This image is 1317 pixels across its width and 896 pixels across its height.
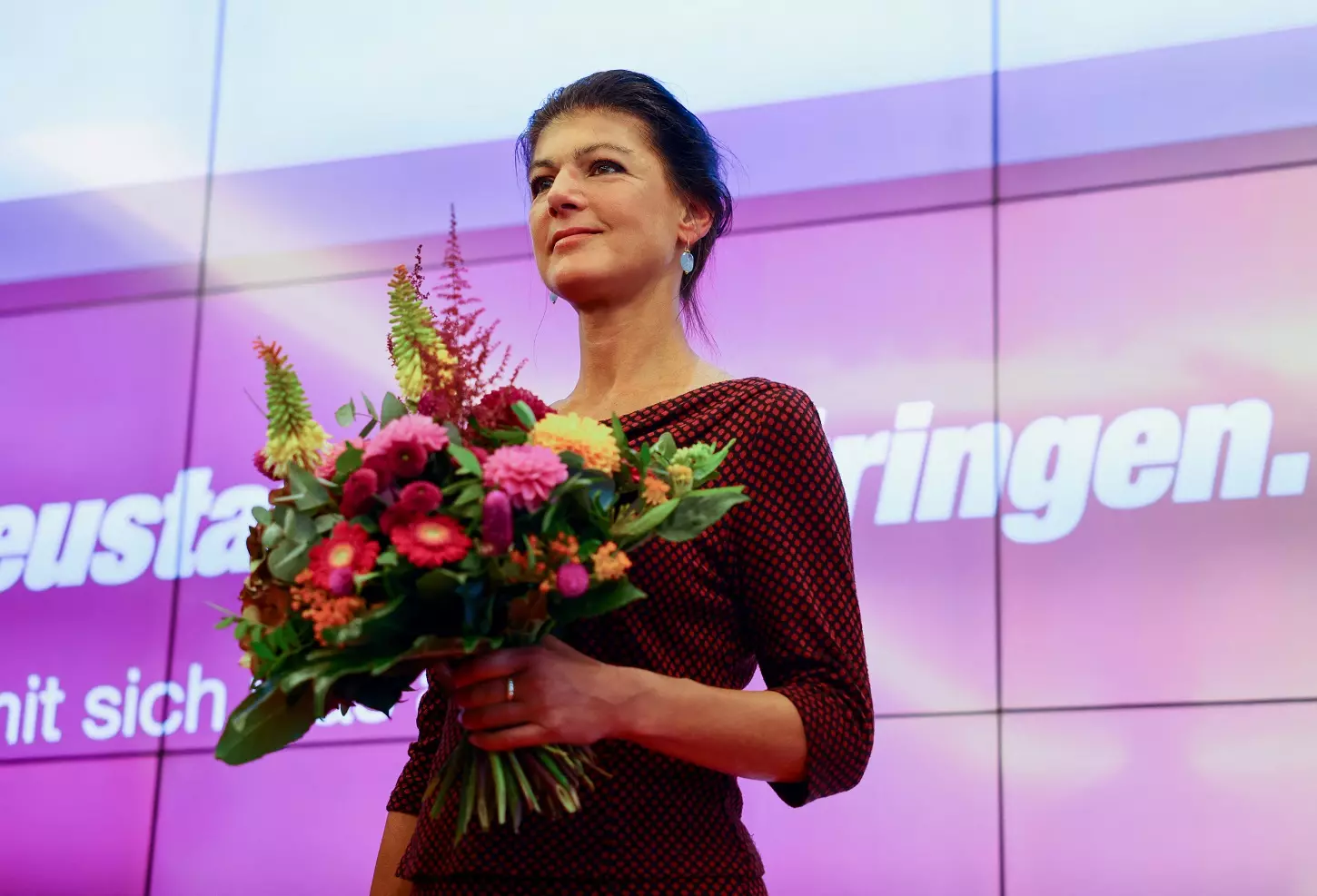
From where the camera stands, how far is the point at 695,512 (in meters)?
1.20

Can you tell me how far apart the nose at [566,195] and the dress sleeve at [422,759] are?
52 centimetres

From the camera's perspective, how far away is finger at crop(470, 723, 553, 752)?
1158mm

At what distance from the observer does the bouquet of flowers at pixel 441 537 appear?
1095 millimetres

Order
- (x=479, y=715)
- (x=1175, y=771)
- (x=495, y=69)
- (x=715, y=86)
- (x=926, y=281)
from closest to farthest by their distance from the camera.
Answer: (x=479, y=715) → (x=1175, y=771) → (x=926, y=281) → (x=715, y=86) → (x=495, y=69)

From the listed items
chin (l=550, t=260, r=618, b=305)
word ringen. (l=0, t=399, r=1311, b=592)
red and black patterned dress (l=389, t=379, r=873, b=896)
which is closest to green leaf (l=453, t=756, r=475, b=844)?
red and black patterned dress (l=389, t=379, r=873, b=896)

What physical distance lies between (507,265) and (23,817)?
148 cm

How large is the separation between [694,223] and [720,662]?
1.89ft

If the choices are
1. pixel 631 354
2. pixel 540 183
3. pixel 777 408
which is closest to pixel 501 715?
pixel 777 408

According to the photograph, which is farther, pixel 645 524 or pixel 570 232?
pixel 570 232

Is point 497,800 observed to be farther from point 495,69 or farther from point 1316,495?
point 495,69

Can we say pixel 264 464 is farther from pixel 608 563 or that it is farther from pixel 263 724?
pixel 608 563

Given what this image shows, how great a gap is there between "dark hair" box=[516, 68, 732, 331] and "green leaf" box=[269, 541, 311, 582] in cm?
71

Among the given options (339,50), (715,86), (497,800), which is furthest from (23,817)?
(497,800)

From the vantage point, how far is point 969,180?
2.69 m
